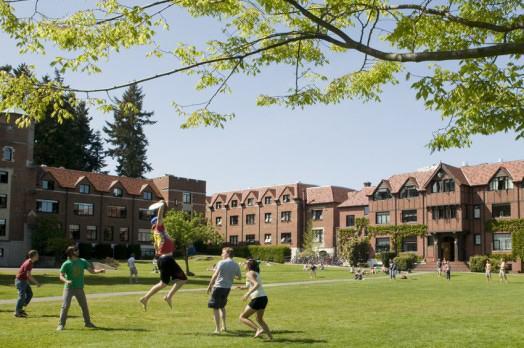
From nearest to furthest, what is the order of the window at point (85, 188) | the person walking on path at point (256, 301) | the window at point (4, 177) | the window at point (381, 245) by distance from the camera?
the person walking on path at point (256, 301) < the window at point (4, 177) < the window at point (381, 245) < the window at point (85, 188)

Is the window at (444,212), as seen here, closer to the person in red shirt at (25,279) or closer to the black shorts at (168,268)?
the person in red shirt at (25,279)

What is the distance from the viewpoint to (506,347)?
1095 cm

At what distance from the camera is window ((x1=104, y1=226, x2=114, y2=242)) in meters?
70.1

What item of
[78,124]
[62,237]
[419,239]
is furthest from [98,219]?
[419,239]

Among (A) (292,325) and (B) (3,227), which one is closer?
(A) (292,325)

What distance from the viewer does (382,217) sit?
Result: 67.9m

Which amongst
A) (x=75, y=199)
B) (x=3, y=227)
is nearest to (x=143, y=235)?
(x=75, y=199)

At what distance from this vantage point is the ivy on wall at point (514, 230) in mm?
55500

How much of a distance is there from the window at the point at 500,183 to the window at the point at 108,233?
144 feet

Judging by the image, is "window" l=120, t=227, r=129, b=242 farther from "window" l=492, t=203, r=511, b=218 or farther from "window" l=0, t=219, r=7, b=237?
"window" l=492, t=203, r=511, b=218

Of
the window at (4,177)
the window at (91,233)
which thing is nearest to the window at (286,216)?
the window at (91,233)

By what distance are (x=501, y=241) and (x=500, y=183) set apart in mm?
5922

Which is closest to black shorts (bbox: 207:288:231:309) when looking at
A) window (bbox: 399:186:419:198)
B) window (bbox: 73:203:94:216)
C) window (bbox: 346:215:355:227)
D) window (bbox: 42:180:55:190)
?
window (bbox: 399:186:419:198)

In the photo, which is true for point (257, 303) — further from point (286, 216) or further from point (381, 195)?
point (286, 216)
